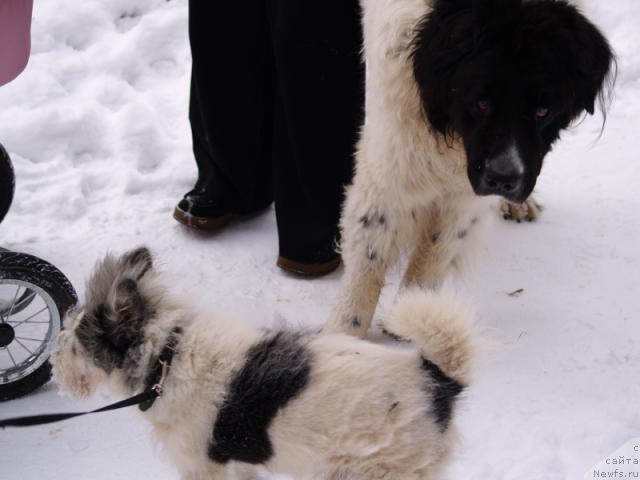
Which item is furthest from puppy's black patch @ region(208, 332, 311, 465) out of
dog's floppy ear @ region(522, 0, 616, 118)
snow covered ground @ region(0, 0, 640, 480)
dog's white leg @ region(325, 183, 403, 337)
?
dog's floppy ear @ region(522, 0, 616, 118)

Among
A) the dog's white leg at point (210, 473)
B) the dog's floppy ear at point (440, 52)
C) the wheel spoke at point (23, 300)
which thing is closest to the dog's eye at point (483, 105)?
the dog's floppy ear at point (440, 52)

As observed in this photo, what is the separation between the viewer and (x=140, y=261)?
2070mm

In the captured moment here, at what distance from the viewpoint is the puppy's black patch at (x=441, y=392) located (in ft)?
6.01

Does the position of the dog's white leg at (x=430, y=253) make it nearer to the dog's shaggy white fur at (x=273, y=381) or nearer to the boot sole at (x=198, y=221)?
the dog's shaggy white fur at (x=273, y=381)

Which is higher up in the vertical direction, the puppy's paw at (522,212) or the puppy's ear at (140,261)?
the puppy's ear at (140,261)

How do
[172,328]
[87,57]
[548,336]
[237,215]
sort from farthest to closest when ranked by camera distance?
1. [87,57]
2. [237,215]
3. [548,336]
4. [172,328]

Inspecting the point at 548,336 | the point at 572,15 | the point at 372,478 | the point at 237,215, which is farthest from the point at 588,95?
the point at 237,215

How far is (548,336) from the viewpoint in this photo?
117 inches

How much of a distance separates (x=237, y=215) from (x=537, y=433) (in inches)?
79.0

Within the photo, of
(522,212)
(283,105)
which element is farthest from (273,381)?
(522,212)

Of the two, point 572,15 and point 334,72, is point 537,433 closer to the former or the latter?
point 572,15

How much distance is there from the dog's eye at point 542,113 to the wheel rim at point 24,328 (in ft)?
5.89

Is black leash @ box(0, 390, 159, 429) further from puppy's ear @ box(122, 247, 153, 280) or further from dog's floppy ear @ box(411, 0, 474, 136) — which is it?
dog's floppy ear @ box(411, 0, 474, 136)

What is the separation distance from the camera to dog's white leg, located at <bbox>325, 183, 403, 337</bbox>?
2781 millimetres
